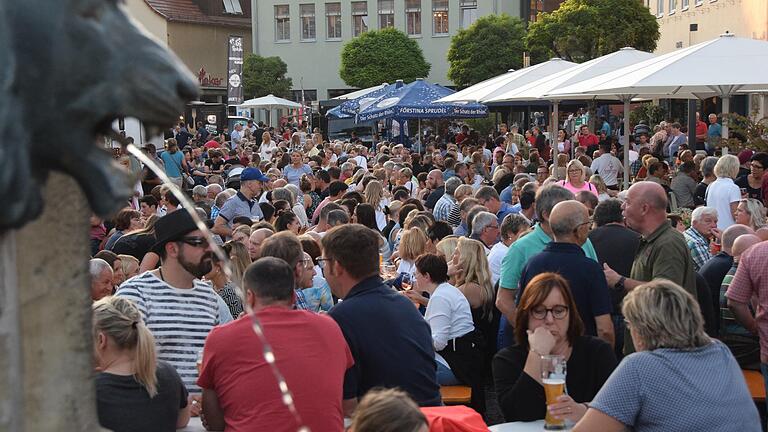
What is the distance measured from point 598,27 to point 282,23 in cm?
3459

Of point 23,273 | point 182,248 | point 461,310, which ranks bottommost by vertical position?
point 461,310

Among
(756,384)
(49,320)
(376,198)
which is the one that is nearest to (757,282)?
(756,384)

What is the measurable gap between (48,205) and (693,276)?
6.26m

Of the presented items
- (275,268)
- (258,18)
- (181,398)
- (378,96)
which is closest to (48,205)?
(275,268)

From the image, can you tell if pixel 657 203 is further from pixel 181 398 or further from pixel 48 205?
pixel 48 205

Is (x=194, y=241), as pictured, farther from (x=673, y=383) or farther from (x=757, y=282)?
(x=757, y=282)

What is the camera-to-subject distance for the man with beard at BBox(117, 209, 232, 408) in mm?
5840

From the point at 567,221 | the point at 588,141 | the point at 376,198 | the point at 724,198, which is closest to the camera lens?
the point at 567,221

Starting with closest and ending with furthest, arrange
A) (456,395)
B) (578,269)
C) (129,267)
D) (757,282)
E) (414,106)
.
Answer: (578,269) < (757,282) < (456,395) < (129,267) < (414,106)

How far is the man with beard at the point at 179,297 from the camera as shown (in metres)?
5.84

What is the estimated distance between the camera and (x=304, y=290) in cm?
780

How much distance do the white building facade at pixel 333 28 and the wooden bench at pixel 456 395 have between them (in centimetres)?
6262

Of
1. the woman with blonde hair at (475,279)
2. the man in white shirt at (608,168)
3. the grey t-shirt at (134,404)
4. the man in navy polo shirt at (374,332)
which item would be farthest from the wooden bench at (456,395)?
the man in white shirt at (608,168)

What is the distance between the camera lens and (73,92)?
154cm
